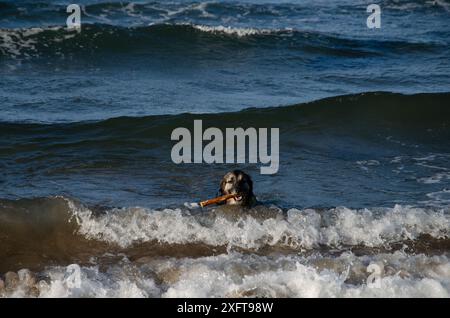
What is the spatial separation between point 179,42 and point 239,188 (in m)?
8.71

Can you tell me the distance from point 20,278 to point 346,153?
5158 mm

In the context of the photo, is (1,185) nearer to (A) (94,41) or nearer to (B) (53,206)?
(B) (53,206)

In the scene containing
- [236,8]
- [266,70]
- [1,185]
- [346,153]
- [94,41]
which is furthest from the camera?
[236,8]

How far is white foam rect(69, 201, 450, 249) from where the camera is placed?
794 cm

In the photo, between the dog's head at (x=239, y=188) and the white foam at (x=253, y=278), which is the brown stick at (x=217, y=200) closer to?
the dog's head at (x=239, y=188)

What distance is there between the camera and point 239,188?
8.45 meters

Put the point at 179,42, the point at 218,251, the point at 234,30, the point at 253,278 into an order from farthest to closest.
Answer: the point at 234,30
the point at 179,42
the point at 218,251
the point at 253,278

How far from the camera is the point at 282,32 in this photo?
17078 millimetres

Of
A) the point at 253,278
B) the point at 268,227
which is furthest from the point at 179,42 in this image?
the point at 253,278

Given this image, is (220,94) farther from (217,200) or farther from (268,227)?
(268,227)

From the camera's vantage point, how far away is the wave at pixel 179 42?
52.3 ft

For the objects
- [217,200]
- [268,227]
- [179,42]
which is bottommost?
[268,227]

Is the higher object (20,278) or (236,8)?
(236,8)
